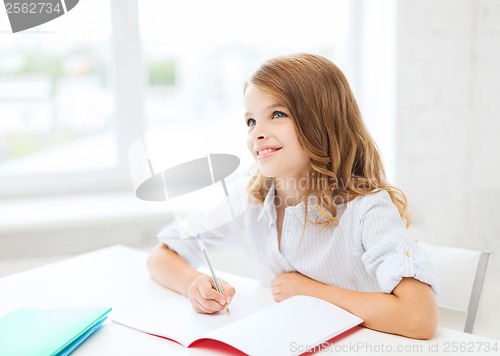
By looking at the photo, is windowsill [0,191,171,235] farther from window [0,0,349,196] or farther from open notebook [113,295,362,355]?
open notebook [113,295,362,355]

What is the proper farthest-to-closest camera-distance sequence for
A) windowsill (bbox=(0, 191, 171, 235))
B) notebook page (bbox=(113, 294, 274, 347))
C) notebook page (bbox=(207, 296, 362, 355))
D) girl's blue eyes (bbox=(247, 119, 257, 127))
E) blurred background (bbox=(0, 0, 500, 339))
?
blurred background (bbox=(0, 0, 500, 339))
windowsill (bbox=(0, 191, 171, 235))
girl's blue eyes (bbox=(247, 119, 257, 127))
notebook page (bbox=(113, 294, 274, 347))
notebook page (bbox=(207, 296, 362, 355))

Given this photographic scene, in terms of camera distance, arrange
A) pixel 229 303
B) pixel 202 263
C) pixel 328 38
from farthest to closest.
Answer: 1. pixel 328 38
2. pixel 202 263
3. pixel 229 303

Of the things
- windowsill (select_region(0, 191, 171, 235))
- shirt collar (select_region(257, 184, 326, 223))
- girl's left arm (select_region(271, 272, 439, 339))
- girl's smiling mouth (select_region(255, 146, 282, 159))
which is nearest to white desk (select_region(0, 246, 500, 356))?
girl's left arm (select_region(271, 272, 439, 339))

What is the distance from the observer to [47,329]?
94 centimetres

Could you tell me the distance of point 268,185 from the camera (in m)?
1.35

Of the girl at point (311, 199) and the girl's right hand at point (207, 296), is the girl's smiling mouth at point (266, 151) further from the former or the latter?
the girl's right hand at point (207, 296)

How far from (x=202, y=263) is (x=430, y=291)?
0.55 meters

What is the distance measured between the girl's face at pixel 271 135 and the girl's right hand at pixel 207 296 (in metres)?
0.25

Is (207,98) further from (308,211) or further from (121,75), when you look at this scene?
(308,211)

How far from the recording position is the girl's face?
1.16m

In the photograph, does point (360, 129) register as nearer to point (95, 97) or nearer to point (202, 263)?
point (202, 263)

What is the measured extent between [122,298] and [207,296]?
0.20 metres

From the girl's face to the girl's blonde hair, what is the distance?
0.05ft

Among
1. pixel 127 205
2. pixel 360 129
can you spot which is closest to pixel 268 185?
pixel 360 129
